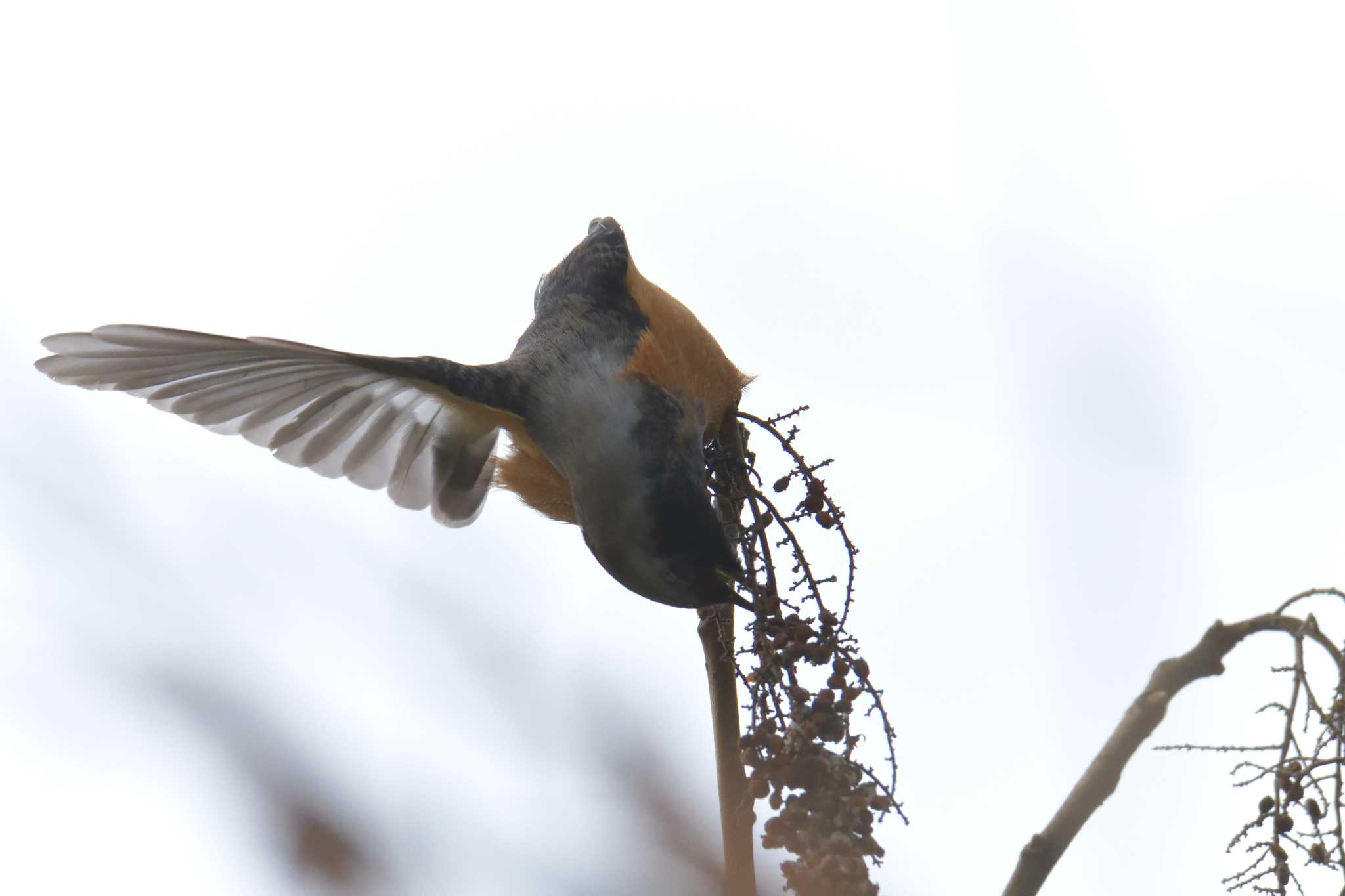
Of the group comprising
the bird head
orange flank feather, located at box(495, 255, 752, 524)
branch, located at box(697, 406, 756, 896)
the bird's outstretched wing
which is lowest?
branch, located at box(697, 406, 756, 896)

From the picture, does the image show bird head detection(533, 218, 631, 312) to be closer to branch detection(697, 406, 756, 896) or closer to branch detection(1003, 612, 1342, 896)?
branch detection(697, 406, 756, 896)

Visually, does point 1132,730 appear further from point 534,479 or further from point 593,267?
point 593,267

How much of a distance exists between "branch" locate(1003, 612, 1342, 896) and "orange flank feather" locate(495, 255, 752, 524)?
1105mm

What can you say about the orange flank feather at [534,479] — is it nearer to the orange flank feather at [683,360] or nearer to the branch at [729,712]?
the orange flank feather at [683,360]

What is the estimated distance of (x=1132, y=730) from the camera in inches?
70.9

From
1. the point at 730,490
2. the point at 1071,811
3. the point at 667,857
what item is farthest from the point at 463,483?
the point at 667,857

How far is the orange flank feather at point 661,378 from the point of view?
2719 mm

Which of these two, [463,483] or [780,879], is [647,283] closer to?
[463,483]

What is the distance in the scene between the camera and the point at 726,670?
2039 millimetres

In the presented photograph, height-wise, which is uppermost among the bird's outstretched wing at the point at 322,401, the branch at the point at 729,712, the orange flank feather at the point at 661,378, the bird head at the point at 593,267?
the bird head at the point at 593,267

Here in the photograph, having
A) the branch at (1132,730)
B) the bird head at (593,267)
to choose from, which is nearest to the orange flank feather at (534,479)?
the bird head at (593,267)

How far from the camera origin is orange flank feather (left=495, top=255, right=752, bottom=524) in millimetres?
2719

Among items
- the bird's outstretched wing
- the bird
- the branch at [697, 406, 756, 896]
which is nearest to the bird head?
the bird

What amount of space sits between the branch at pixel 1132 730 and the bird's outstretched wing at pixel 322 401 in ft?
4.69
